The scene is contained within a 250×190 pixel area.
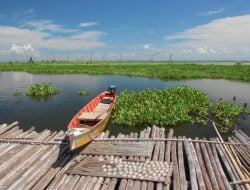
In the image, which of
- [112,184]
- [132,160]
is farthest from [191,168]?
[112,184]

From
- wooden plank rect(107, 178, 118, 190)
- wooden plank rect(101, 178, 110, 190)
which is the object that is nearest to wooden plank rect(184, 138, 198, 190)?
wooden plank rect(107, 178, 118, 190)

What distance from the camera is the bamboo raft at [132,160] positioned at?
8773 mm

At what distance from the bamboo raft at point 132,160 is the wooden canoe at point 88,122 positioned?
60 centimetres

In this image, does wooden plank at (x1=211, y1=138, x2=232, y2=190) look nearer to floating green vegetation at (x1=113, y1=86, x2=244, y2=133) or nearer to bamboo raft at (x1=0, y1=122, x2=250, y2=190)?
bamboo raft at (x1=0, y1=122, x2=250, y2=190)

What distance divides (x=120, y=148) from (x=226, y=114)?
10750 millimetres

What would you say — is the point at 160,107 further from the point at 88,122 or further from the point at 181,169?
the point at 181,169

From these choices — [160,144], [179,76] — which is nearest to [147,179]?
[160,144]

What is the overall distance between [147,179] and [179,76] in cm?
3873

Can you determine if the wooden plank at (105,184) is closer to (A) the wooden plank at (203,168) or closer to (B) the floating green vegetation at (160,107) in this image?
(A) the wooden plank at (203,168)

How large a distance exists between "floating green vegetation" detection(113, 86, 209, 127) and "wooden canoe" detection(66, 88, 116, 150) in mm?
1215

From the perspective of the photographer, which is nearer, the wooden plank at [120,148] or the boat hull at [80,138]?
the boat hull at [80,138]

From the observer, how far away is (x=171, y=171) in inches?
372

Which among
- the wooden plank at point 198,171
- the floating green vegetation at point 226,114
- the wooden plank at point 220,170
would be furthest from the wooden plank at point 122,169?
the floating green vegetation at point 226,114

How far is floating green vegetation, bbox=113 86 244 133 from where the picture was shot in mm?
17305
